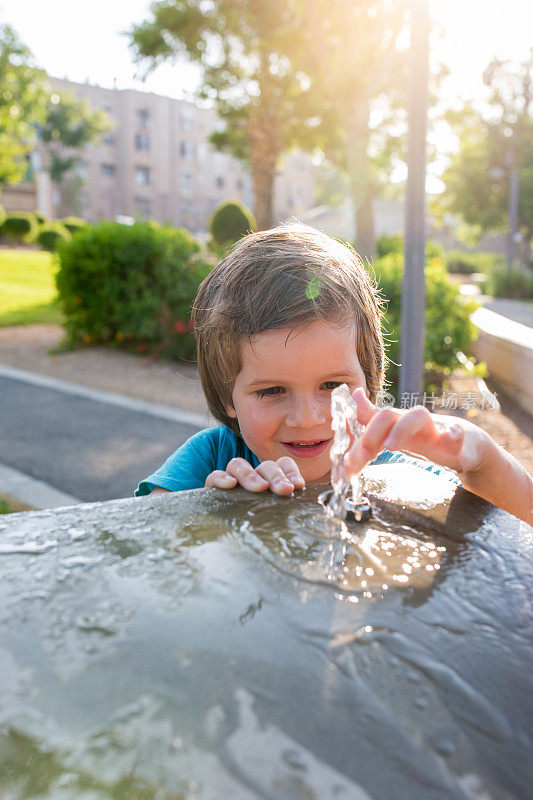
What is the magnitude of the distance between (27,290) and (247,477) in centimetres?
1598

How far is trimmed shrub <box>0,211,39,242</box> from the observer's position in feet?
95.9

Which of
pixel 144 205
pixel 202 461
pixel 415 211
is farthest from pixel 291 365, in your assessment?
pixel 144 205

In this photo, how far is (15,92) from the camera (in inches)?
954

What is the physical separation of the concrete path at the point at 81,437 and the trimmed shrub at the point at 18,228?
943 inches

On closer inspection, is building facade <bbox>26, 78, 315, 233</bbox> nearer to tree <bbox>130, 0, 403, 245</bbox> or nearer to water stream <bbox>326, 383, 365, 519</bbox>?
tree <bbox>130, 0, 403, 245</bbox>

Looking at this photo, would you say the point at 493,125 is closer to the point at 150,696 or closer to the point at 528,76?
the point at 528,76

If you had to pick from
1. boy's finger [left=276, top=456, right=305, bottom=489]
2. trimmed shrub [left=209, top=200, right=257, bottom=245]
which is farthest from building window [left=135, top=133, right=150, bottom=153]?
boy's finger [left=276, top=456, right=305, bottom=489]

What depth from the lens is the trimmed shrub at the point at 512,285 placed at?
79.7ft

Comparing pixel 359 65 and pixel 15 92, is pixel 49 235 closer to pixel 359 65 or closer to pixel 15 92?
pixel 15 92

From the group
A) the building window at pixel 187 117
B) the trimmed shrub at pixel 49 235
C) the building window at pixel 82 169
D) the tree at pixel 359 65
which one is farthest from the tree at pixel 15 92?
the building window at pixel 187 117

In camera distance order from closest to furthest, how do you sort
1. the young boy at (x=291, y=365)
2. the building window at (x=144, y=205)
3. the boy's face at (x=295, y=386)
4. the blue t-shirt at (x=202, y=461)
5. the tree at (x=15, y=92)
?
the young boy at (x=291, y=365), the boy's face at (x=295, y=386), the blue t-shirt at (x=202, y=461), the tree at (x=15, y=92), the building window at (x=144, y=205)

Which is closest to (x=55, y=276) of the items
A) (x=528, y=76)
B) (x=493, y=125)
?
(x=528, y=76)

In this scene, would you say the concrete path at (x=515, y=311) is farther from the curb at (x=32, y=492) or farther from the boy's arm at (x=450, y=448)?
the boy's arm at (x=450, y=448)

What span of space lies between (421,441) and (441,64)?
70.1 feet
